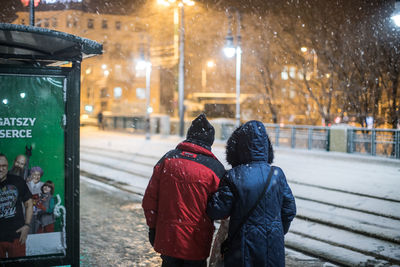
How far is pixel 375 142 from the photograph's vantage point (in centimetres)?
1762

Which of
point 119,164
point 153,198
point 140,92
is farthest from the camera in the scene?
point 140,92

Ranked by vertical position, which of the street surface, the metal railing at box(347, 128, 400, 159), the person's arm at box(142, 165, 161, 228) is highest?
the person's arm at box(142, 165, 161, 228)

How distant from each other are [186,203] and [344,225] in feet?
16.9

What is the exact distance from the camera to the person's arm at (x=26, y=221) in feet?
13.6

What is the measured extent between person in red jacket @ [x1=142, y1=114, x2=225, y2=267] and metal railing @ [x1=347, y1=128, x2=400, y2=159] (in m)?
15.2

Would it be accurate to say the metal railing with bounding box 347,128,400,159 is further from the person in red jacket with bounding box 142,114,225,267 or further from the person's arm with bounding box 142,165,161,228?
the person's arm with bounding box 142,165,161,228

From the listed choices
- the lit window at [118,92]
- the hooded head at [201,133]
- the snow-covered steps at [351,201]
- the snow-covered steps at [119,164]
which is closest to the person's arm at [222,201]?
the hooded head at [201,133]

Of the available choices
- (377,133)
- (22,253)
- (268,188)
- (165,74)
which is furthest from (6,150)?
(165,74)

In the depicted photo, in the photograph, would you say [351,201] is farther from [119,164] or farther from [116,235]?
[119,164]

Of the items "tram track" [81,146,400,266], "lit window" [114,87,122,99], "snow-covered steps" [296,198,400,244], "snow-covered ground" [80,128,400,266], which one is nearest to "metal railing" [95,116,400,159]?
"snow-covered ground" [80,128,400,266]

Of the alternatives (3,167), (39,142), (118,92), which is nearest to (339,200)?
(39,142)

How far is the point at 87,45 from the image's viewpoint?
4188mm

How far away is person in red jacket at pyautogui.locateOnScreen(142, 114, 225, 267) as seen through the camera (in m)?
3.17

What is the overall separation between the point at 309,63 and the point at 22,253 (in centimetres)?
2284
